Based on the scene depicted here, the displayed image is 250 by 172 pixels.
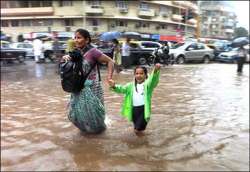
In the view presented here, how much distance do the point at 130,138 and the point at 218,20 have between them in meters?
111

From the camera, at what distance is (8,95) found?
11.0 metres

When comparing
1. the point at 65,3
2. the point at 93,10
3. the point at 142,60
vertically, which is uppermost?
the point at 65,3

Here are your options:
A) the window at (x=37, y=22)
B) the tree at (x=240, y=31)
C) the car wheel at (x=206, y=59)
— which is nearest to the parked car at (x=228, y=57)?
the car wheel at (x=206, y=59)

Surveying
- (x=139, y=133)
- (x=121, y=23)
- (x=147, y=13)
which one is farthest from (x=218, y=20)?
(x=139, y=133)

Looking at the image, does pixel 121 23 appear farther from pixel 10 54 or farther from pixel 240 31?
pixel 240 31

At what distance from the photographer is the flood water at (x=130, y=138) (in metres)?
5.15

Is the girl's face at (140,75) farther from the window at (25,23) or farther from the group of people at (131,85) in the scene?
the window at (25,23)

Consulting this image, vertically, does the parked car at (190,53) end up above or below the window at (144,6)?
below

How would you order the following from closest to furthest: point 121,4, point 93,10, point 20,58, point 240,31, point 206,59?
point 20,58, point 206,59, point 93,10, point 121,4, point 240,31

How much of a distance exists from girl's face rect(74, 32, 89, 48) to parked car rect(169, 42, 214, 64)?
1877 centimetres

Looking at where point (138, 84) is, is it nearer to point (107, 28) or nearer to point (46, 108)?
point (46, 108)

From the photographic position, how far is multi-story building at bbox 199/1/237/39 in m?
103

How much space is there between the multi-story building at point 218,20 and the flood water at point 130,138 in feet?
299

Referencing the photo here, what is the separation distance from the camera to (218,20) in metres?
112
